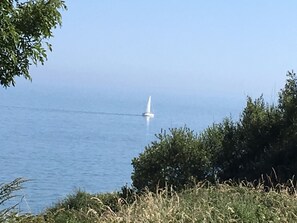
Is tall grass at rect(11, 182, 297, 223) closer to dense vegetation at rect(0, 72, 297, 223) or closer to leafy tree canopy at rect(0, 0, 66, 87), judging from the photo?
leafy tree canopy at rect(0, 0, 66, 87)

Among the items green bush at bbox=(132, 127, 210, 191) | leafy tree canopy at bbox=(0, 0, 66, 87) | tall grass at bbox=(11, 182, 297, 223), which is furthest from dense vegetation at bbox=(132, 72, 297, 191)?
leafy tree canopy at bbox=(0, 0, 66, 87)

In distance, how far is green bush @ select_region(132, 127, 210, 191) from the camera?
20650 mm

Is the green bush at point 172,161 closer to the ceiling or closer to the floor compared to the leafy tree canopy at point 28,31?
closer to the ceiling

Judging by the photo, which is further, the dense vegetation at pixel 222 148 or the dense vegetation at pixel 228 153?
the dense vegetation at pixel 222 148

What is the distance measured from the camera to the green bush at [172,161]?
2065cm

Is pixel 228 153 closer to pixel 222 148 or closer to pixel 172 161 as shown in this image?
pixel 222 148

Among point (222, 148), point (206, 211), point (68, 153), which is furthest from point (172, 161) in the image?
point (68, 153)

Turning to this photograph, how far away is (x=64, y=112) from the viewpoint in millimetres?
127625

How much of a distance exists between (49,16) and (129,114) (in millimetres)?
123651

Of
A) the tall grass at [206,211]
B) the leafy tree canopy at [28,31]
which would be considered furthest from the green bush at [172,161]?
the leafy tree canopy at [28,31]

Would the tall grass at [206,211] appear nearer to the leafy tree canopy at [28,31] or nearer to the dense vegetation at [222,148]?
the leafy tree canopy at [28,31]

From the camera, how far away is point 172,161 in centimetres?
2097

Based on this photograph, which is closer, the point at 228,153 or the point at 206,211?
the point at 206,211

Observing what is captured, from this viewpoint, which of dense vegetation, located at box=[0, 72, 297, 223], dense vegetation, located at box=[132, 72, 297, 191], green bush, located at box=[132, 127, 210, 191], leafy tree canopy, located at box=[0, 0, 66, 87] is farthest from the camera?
green bush, located at box=[132, 127, 210, 191]
